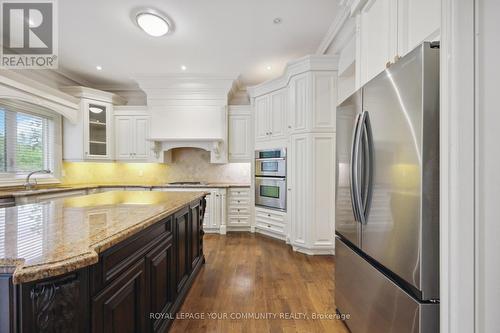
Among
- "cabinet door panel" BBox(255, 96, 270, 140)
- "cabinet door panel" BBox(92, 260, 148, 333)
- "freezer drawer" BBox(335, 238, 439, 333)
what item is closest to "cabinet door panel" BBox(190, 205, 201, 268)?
"cabinet door panel" BBox(92, 260, 148, 333)

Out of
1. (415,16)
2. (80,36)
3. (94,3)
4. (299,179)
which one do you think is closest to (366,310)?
(415,16)

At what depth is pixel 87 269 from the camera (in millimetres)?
852

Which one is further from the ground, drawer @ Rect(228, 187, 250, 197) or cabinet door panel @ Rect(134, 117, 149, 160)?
cabinet door panel @ Rect(134, 117, 149, 160)

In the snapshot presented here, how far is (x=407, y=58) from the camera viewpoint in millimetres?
1034

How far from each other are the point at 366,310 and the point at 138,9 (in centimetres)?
332

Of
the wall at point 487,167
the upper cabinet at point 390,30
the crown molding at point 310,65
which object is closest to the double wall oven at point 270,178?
the crown molding at point 310,65

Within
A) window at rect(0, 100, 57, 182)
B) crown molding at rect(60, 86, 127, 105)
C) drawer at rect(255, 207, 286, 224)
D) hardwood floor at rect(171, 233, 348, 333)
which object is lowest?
hardwood floor at rect(171, 233, 348, 333)

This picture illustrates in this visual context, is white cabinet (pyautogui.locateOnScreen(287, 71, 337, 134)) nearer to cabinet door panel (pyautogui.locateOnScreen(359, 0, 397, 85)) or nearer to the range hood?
cabinet door panel (pyautogui.locateOnScreen(359, 0, 397, 85))

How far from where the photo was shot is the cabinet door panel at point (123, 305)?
0.91 meters

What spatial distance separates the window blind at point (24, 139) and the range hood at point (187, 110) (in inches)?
65.3

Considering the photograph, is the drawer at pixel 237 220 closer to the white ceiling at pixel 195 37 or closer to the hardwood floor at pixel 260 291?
the hardwood floor at pixel 260 291

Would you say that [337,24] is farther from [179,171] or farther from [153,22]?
[179,171]

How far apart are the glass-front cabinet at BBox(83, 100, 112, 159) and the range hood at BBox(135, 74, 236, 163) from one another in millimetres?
869

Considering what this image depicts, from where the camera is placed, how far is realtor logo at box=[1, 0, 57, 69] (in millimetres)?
2518
